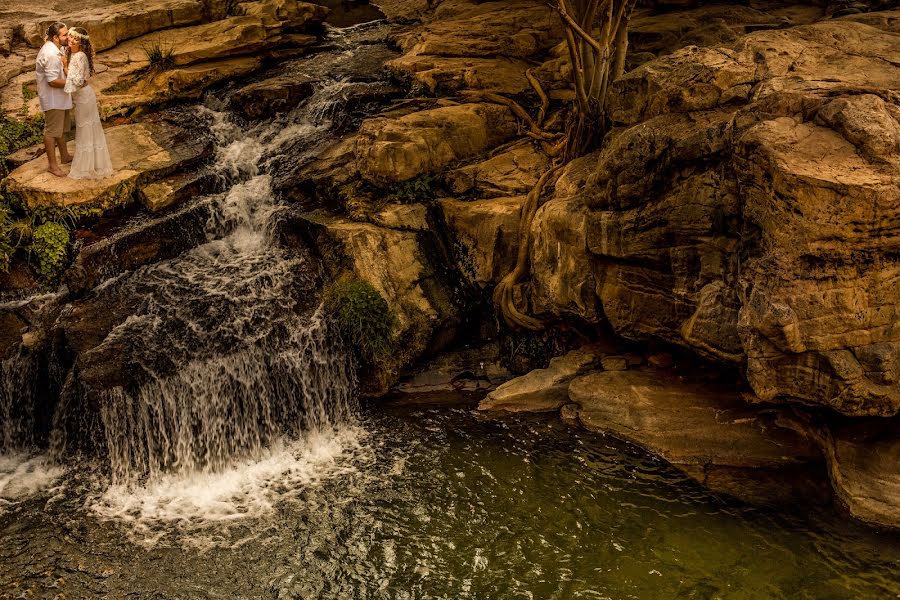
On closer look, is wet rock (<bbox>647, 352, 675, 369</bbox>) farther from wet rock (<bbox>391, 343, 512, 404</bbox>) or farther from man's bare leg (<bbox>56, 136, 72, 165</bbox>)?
man's bare leg (<bbox>56, 136, 72, 165</bbox>)

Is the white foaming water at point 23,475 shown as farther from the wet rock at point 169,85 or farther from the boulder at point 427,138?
the wet rock at point 169,85

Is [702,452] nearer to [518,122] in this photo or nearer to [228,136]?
[518,122]

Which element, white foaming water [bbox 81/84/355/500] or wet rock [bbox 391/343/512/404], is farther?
wet rock [bbox 391/343/512/404]

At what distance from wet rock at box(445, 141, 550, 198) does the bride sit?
570 centimetres

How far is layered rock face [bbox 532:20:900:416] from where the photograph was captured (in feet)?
22.4

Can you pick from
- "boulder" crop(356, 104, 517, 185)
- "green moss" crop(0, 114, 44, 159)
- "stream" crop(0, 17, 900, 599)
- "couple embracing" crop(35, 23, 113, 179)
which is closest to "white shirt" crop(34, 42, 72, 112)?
"couple embracing" crop(35, 23, 113, 179)

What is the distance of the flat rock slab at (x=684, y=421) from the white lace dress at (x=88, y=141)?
838cm

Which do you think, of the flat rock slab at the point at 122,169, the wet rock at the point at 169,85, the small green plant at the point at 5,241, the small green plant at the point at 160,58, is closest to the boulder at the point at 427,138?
the flat rock slab at the point at 122,169

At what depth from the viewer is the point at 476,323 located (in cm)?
1120

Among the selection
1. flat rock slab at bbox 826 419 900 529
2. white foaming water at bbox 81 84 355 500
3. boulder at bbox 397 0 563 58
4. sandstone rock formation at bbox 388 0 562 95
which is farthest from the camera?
boulder at bbox 397 0 563 58

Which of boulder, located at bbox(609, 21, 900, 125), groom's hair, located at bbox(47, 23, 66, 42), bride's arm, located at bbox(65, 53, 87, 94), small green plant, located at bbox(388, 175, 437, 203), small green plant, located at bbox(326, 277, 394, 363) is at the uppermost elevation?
groom's hair, located at bbox(47, 23, 66, 42)

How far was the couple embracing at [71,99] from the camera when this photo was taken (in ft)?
35.3

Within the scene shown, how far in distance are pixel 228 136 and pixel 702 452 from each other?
1013 cm

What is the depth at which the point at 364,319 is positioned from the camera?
1038 cm
